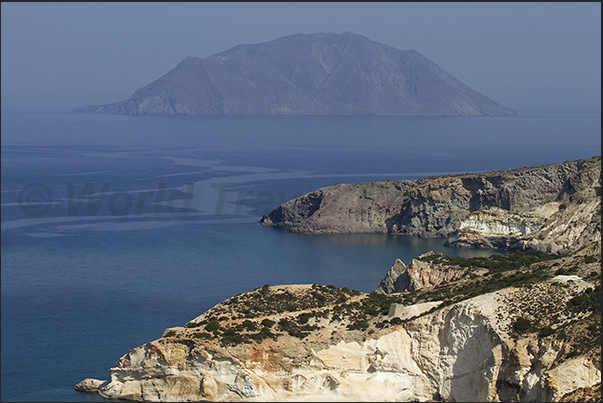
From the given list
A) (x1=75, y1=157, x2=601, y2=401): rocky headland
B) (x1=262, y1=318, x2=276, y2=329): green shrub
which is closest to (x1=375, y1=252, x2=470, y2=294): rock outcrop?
(x1=75, y1=157, x2=601, y2=401): rocky headland

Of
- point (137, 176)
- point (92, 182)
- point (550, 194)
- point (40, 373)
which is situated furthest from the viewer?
point (137, 176)

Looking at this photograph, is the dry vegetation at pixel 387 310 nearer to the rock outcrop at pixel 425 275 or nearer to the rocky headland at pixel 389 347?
the rocky headland at pixel 389 347

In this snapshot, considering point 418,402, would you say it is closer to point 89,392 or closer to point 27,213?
point 89,392

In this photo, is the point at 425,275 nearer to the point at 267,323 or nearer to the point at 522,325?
the point at 267,323

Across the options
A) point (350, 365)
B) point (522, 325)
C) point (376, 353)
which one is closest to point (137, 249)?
point (350, 365)

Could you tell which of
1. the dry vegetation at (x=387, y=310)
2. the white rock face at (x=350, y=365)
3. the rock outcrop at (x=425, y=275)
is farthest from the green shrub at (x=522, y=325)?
the rock outcrop at (x=425, y=275)

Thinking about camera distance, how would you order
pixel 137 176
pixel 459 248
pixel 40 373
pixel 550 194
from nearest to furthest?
pixel 40 373
pixel 459 248
pixel 550 194
pixel 137 176

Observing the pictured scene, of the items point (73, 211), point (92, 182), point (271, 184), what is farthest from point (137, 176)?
point (73, 211)
